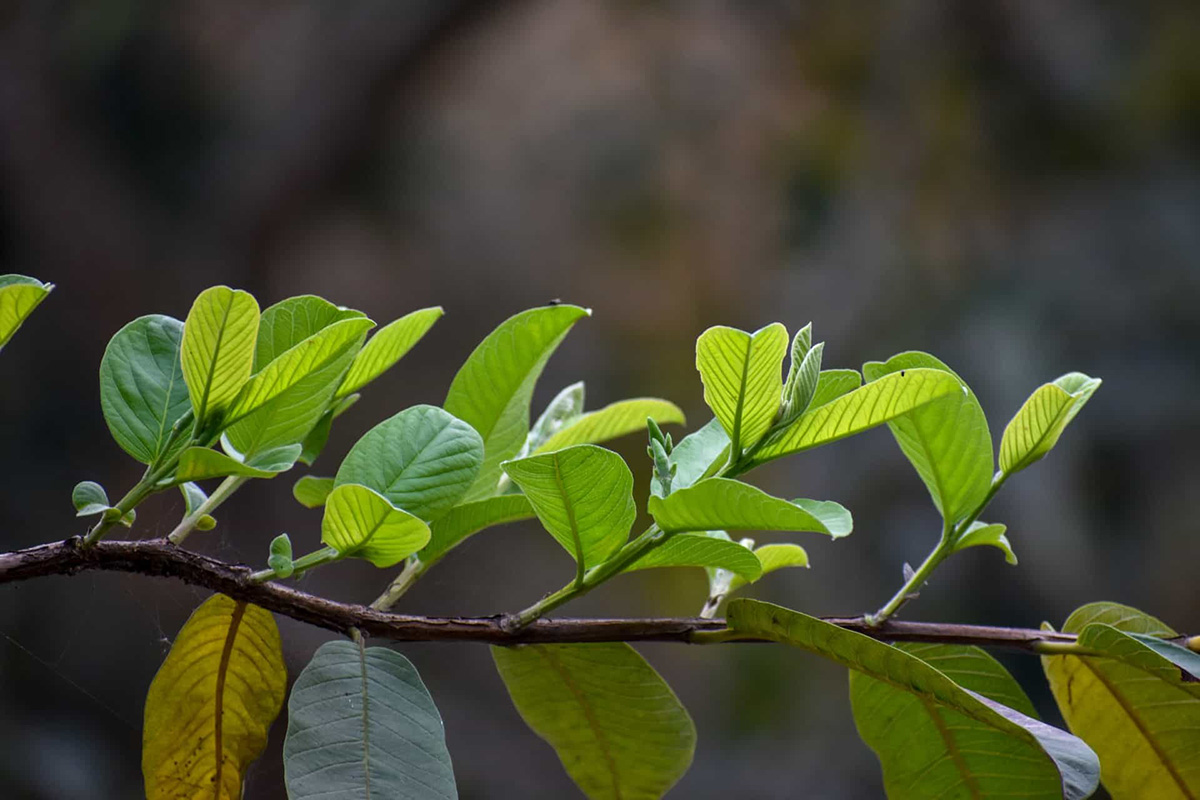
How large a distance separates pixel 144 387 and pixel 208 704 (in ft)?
0.48

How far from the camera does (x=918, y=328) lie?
7.28 ft

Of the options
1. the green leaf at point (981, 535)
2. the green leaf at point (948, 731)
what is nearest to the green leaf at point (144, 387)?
the green leaf at point (948, 731)

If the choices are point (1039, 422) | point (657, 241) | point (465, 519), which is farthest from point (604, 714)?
point (657, 241)

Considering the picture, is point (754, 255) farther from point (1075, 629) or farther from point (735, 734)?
point (1075, 629)

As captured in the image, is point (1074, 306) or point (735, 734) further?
point (1074, 306)

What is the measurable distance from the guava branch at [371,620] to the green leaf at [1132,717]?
0.13 ft

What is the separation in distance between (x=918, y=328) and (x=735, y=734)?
43.8 inches

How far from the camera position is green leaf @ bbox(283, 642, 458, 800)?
33 centimetres

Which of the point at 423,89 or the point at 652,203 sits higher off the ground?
the point at 423,89

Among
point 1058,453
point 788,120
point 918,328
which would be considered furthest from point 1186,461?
point 788,120

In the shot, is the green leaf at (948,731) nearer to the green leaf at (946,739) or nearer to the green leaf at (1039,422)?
the green leaf at (946,739)

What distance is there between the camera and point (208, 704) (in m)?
0.39

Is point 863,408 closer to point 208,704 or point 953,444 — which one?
point 953,444

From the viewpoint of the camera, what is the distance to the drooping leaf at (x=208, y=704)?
380 mm
